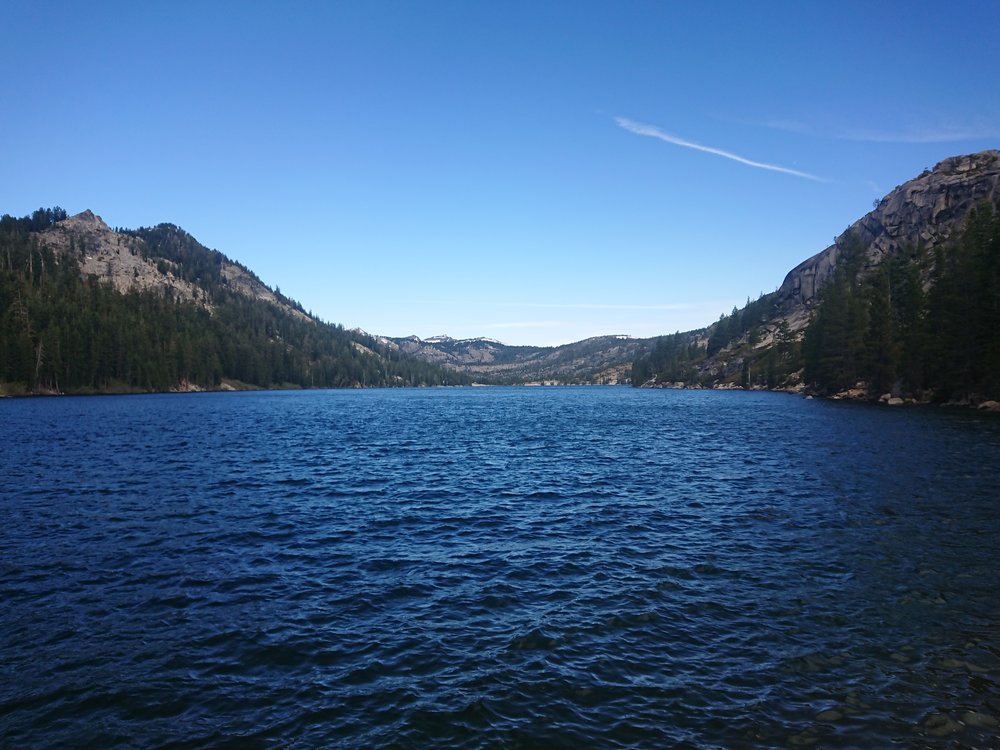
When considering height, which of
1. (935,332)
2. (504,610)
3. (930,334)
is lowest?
(504,610)

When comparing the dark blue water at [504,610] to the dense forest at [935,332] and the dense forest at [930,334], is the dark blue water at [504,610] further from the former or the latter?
the dense forest at [930,334]

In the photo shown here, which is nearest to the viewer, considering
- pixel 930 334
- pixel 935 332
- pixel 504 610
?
pixel 504 610

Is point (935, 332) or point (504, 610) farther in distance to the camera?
point (935, 332)

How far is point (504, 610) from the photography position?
17266 millimetres

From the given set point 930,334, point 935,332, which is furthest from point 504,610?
point 935,332

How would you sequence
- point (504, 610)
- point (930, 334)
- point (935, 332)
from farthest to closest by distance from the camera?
point (935, 332) → point (930, 334) → point (504, 610)

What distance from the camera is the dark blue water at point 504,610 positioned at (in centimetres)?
1164

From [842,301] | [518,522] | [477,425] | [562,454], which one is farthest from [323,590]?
[842,301]

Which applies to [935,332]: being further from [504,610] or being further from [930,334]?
[504,610]

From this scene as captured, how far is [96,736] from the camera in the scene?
1120 cm

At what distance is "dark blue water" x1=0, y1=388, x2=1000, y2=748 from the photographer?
11.6m

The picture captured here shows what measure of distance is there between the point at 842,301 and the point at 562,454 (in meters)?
116

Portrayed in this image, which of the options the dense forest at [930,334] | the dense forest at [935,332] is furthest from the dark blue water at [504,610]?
the dense forest at [930,334]

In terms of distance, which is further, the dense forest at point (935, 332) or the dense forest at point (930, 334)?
the dense forest at point (930, 334)
